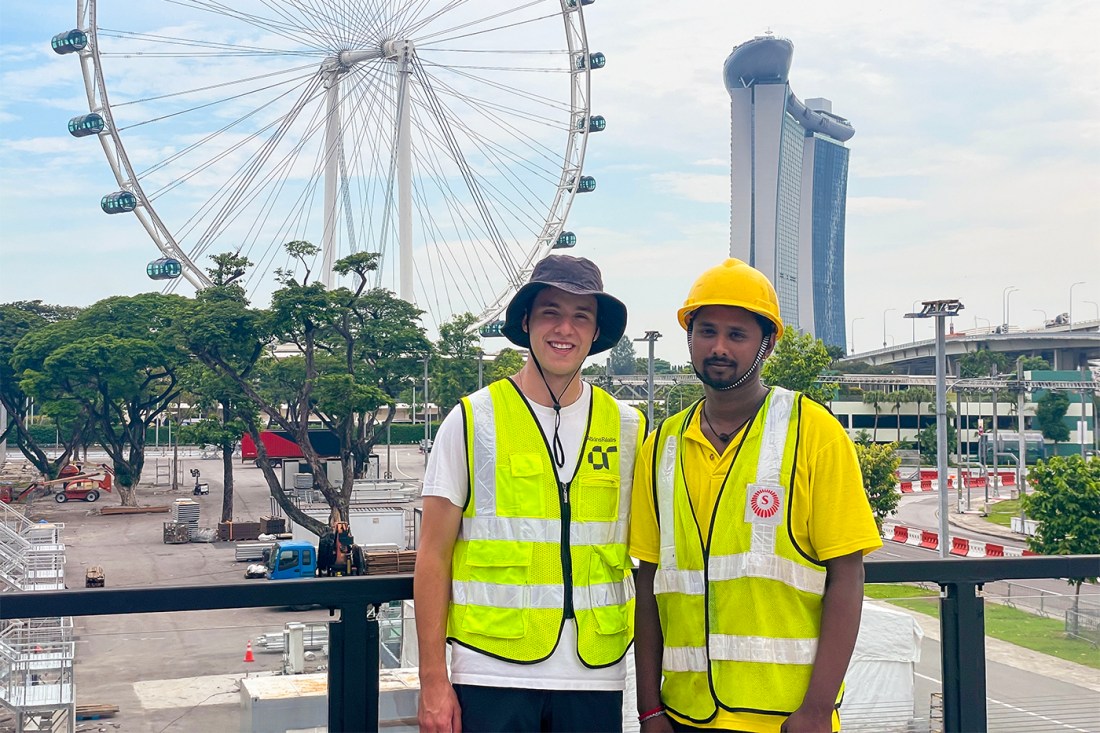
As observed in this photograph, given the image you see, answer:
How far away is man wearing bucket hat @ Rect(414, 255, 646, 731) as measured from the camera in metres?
2.73

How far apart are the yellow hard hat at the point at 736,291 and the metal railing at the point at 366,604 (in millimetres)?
931

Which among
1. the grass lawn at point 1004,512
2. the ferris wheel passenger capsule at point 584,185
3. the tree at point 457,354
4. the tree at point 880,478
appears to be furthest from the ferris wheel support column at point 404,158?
the grass lawn at point 1004,512

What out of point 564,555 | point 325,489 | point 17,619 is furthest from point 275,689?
point 325,489

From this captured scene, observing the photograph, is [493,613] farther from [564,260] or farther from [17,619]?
[17,619]

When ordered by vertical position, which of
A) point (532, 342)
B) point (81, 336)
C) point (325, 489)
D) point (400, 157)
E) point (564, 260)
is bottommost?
point (325, 489)

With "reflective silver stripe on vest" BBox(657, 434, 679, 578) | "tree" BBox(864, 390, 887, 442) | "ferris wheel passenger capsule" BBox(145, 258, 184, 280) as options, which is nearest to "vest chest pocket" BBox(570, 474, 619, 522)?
"reflective silver stripe on vest" BBox(657, 434, 679, 578)

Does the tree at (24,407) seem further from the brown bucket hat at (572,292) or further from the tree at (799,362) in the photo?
the brown bucket hat at (572,292)

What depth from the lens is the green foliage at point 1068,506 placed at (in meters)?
23.6

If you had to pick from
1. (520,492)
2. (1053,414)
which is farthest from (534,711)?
(1053,414)

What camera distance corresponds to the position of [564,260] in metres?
2.99

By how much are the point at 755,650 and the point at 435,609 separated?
802 mm

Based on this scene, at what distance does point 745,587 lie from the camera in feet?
8.60

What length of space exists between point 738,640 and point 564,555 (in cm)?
49

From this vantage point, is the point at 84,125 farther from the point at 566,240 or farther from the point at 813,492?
the point at 813,492
